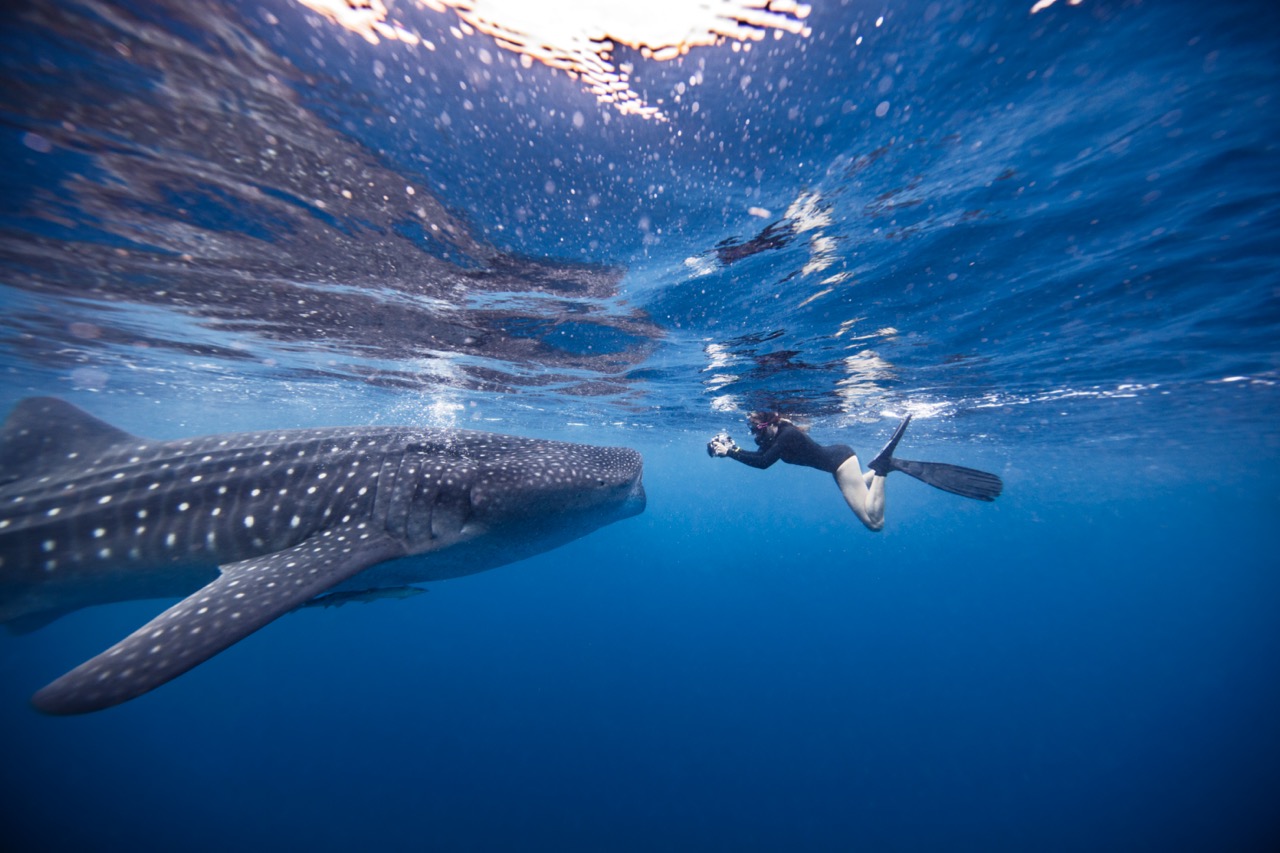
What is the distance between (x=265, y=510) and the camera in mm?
4566

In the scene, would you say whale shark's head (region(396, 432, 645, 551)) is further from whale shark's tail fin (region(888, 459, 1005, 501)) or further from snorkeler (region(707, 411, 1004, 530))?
whale shark's tail fin (region(888, 459, 1005, 501))

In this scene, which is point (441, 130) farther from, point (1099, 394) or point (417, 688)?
point (417, 688)

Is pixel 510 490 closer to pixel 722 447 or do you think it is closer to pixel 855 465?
pixel 722 447

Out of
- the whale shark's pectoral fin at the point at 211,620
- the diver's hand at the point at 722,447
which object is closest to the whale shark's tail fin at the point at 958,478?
the diver's hand at the point at 722,447

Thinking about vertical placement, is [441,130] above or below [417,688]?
above

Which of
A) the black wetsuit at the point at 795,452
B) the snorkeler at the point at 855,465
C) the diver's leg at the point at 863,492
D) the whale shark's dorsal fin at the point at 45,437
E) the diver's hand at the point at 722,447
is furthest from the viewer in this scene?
the black wetsuit at the point at 795,452

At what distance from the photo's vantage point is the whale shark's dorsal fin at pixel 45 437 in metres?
5.35

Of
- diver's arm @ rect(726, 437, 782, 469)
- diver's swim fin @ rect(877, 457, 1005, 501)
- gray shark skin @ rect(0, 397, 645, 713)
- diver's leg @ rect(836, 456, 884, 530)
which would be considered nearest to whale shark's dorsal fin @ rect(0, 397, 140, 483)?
gray shark skin @ rect(0, 397, 645, 713)

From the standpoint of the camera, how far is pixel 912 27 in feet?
13.3

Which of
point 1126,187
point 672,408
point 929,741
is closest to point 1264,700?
point 929,741

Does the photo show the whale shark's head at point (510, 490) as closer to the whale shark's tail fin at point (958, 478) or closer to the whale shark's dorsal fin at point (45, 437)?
the whale shark's dorsal fin at point (45, 437)

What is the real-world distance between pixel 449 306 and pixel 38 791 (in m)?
21.2

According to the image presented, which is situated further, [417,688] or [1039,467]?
[1039,467]

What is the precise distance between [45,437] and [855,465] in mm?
12516
